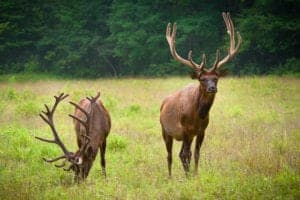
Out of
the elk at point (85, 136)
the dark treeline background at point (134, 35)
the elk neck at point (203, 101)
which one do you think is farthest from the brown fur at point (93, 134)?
the dark treeline background at point (134, 35)

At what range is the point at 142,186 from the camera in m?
8.00

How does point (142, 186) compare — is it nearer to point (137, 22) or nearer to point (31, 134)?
point (31, 134)

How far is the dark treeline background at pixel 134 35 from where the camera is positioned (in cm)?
3111

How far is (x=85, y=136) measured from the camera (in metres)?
7.72

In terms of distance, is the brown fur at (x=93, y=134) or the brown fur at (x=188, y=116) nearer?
the brown fur at (x=93, y=134)

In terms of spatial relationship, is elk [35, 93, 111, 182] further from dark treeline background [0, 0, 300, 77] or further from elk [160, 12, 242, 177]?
dark treeline background [0, 0, 300, 77]

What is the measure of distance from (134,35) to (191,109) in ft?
90.3

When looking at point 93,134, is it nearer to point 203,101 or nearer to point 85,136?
point 85,136

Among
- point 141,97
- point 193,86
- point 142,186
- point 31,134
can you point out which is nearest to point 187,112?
point 193,86

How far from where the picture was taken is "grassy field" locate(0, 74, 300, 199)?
7.09 m

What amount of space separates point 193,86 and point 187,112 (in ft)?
1.98

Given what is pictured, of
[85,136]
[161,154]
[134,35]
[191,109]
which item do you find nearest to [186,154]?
[191,109]

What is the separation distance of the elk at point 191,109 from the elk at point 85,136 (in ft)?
3.96

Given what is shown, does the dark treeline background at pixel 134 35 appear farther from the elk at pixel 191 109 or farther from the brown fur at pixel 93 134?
the brown fur at pixel 93 134
